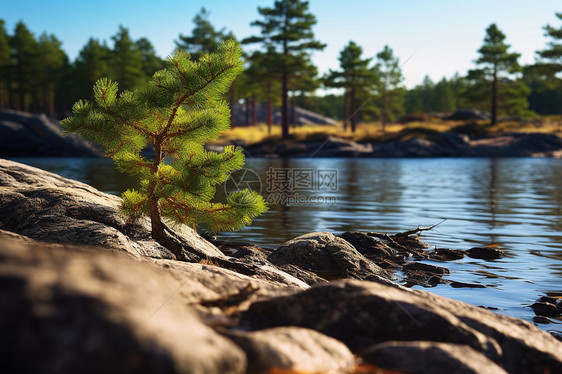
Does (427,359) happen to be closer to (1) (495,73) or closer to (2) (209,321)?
(2) (209,321)

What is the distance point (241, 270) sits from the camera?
6730 mm

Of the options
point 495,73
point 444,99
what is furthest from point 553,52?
point 444,99

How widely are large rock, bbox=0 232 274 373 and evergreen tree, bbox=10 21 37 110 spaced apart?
243 feet

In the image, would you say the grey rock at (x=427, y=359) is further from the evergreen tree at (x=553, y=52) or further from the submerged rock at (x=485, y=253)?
the evergreen tree at (x=553, y=52)

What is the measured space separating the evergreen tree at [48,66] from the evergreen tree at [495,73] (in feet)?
187

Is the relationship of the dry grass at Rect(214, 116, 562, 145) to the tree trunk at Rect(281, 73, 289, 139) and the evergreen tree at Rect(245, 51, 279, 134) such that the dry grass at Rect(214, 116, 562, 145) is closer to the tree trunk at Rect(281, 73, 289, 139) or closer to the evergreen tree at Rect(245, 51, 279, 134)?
the tree trunk at Rect(281, 73, 289, 139)

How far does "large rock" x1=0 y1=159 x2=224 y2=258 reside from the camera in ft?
21.2

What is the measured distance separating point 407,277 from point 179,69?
5160 mm

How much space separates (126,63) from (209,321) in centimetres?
6499

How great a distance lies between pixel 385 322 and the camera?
3.71 meters

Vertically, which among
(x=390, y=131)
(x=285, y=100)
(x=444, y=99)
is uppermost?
(x=444, y=99)

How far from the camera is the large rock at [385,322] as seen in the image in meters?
3.70

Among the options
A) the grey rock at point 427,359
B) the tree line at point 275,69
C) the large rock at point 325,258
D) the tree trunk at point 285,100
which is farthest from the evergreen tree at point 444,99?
the grey rock at point 427,359

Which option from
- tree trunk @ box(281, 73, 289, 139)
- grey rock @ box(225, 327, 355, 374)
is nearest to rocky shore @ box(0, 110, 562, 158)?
tree trunk @ box(281, 73, 289, 139)
